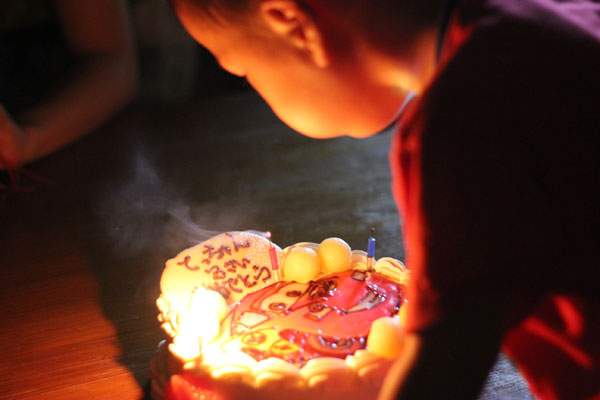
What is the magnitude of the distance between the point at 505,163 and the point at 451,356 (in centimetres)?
18

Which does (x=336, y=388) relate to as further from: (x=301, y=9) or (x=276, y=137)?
(x=276, y=137)

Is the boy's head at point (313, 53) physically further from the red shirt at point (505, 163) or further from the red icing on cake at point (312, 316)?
the red icing on cake at point (312, 316)

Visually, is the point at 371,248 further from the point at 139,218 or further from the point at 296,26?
the point at 139,218

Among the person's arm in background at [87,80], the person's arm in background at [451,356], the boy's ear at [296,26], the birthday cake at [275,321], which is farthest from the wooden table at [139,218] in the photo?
the boy's ear at [296,26]

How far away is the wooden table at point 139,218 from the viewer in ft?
3.78

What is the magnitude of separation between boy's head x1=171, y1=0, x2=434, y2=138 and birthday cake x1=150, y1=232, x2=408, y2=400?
31cm

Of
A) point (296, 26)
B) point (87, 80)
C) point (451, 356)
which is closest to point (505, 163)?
point (451, 356)

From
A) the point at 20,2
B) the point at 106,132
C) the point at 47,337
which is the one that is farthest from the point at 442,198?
the point at 20,2

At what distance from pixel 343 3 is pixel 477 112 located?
8.0 inches

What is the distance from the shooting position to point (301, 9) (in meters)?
0.71

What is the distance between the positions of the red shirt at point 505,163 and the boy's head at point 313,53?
10cm

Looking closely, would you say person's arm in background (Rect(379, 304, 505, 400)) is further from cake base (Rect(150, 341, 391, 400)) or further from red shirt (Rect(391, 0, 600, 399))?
cake base (Rect(150, 341, 391, 400))

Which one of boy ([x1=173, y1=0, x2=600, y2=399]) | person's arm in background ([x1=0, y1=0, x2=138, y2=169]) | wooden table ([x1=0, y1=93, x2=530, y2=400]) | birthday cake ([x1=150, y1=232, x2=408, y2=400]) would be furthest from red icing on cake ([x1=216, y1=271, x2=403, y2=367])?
person's arm in background ([x1=0, y1=0, x2=138, y2=169])

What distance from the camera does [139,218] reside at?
1543 mm
